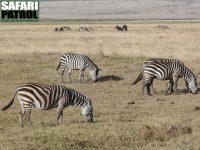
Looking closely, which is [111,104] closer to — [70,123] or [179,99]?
[179,99]

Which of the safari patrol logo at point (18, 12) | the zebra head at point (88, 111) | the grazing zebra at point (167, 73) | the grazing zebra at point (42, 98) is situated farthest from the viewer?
the safari patrol logo at point (18, 12)

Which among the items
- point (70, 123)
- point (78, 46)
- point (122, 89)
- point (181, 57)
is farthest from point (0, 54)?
point (70, 123)

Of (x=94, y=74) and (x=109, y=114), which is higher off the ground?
(x=109, y=114)

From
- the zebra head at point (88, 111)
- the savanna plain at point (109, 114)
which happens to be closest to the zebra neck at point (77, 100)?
the zebra head at point (88, 111)

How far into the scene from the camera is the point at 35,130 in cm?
1167

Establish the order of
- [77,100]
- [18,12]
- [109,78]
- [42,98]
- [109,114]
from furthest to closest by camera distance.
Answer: [18,12] < [109,78] < [109,114] < [77,100] < [42,98]

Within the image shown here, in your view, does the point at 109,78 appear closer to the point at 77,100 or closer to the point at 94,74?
the point at 94,74

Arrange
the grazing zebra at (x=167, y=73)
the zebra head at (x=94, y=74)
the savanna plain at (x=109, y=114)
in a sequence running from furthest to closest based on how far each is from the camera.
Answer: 1. the zebra head at (x=94, y=74)
2. the grazing zebra at (x=167, y=73)
3. the savanna plain at (x=109, y=114)

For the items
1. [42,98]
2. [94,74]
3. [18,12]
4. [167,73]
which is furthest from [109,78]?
[18,12]

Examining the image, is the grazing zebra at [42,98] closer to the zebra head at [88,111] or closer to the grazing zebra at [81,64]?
the zebra head at [88,111]

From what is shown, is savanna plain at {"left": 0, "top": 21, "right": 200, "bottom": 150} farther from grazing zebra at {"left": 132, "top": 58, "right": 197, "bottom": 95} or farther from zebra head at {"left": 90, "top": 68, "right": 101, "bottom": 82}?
grazing zebra at {"left": 132, "top": 58, "right": 197, "bottom": 95}

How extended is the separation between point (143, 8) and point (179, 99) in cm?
17894

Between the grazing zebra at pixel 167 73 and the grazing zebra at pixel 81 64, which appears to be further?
the grazing zebra at pixel 81 64

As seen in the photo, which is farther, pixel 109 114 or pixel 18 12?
pixel 18 12
